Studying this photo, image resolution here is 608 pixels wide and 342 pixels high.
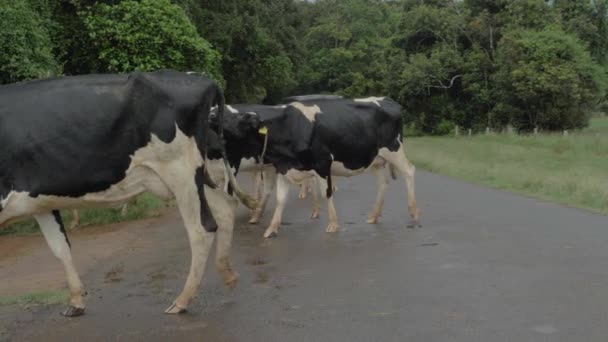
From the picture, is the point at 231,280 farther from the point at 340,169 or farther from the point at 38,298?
the point at 340,169

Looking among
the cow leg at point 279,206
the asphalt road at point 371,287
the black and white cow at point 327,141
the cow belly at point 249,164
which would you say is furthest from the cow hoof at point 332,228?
the cow belly at point 249,164

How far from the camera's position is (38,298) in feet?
23.8

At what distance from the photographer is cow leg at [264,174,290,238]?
1104cm

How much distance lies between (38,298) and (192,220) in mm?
1944

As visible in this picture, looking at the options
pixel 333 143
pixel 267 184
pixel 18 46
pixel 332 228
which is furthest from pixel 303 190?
pixel 18 46

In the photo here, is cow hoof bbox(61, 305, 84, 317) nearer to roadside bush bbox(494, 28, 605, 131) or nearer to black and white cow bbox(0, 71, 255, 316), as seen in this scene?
black and white cow bbox(0, 71, 255, 316)

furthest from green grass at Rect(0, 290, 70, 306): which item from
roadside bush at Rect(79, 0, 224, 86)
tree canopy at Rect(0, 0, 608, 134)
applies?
tree canopy at Rect(0, 0, 608, 134)

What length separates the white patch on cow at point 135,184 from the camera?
6328 mm

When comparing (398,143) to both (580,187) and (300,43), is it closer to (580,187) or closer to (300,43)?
(580,187)

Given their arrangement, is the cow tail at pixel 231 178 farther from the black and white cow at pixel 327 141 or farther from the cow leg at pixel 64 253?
the black and white cow at pixel 327 141

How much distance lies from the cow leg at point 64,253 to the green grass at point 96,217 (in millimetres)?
5499

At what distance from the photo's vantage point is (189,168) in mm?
6477

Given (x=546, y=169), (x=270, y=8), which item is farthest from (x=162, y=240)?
(x=270, y=8)

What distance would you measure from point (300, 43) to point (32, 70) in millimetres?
29301
